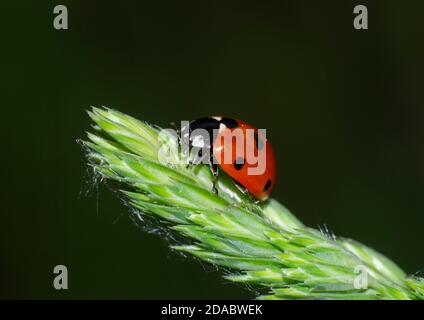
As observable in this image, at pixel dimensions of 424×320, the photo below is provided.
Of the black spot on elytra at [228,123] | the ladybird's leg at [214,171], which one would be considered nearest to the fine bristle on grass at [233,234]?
the ladybird's leg at [214,171]

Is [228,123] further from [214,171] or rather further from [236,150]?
[214,171]

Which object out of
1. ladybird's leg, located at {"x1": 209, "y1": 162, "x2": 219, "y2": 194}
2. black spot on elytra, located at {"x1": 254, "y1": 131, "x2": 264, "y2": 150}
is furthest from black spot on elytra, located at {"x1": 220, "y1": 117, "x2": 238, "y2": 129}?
ladybird's leg, located at {"x1": 209, "y1": 162, "x2": 219, "y2": 194}

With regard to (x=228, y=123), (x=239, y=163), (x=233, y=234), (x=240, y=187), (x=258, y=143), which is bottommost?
(x=233, y=234)

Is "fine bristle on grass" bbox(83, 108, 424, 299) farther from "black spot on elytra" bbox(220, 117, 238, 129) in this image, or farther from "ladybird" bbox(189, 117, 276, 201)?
"black spot on elytra" bbox(220, 117, 238, 129)

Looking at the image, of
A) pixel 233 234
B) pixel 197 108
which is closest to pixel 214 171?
pixel 233 234

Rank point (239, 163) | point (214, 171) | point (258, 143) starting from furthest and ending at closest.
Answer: point (258, 143) → point (239, 163) → point (214, 171)
